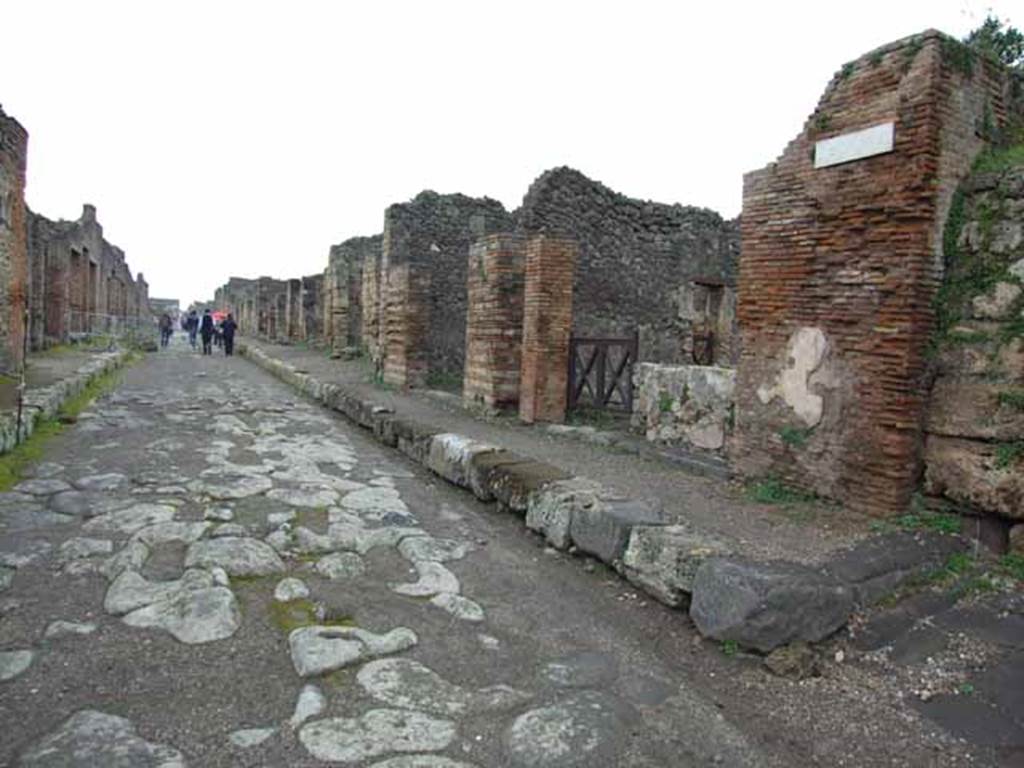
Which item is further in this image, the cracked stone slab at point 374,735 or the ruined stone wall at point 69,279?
the ruined stone wall at point 69,279

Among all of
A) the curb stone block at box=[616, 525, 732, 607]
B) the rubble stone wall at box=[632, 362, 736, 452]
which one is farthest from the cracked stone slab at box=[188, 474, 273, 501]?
the rubble stone wall at box=[632, 362, 736, 452]

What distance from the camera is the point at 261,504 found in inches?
198

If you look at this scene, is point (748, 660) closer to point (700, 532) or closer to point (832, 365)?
point (700, 532)

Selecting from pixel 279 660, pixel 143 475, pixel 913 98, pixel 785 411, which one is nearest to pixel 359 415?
pixel 143 475

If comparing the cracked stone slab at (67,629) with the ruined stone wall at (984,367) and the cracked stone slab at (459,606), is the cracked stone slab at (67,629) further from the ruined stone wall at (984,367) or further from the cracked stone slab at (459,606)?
the ruined stone wall at (984,367)

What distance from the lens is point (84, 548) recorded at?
3.90 m

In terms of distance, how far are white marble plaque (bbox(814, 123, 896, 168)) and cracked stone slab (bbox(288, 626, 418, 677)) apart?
3.99 meters

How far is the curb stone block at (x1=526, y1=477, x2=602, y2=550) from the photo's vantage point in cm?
449

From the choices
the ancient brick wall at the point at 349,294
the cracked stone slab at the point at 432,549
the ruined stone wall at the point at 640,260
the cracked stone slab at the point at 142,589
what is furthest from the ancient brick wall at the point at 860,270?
the ancient brick wall at the point at 349,294

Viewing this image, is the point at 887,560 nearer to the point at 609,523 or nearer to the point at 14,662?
the point at 609,523

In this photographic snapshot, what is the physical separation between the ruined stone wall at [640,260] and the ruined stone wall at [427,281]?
213 cm

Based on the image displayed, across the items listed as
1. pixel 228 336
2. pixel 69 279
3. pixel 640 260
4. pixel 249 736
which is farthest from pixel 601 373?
pixel 228 336

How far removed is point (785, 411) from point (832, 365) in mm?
492

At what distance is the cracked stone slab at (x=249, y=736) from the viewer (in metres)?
2.27
